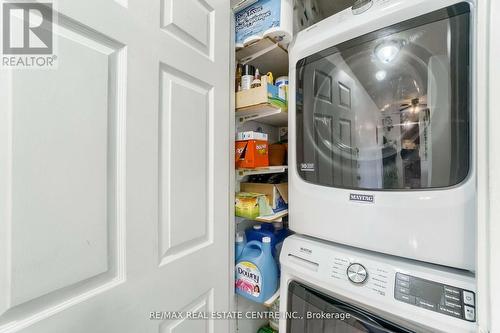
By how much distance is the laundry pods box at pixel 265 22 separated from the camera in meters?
1.01

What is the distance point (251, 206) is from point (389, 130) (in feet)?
2.30

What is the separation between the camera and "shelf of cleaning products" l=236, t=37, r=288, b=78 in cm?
114

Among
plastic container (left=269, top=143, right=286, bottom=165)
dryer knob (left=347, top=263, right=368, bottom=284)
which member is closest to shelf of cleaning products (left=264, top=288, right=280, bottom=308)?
Result: dryer knob (left=347, top=263, right=368, bottom=284)

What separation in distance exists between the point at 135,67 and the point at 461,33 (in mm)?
1020

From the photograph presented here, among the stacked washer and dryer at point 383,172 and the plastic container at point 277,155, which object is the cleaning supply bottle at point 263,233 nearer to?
the stacked washer and dryer at point 383,172

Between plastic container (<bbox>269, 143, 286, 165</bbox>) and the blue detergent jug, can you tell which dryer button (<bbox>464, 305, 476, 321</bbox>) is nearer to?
the blue detergent jug

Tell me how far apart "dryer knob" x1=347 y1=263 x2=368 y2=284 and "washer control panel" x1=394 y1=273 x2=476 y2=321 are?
94 millimetres

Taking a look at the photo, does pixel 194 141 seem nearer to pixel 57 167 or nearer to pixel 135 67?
pixel 135 67

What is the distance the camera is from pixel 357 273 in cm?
77

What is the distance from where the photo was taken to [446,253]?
65 cm

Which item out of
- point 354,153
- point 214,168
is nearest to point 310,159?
point 354,153

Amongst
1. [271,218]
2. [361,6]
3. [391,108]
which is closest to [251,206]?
[271,218]

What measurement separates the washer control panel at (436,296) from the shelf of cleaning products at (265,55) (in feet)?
3.83

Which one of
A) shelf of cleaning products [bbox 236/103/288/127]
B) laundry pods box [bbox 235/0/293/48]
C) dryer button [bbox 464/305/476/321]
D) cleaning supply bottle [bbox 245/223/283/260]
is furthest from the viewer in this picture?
cleaning supply bottle [bbox 245/223/283/260]
